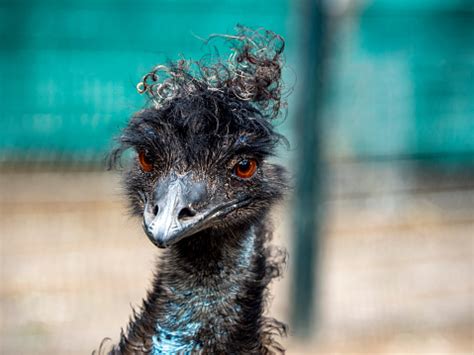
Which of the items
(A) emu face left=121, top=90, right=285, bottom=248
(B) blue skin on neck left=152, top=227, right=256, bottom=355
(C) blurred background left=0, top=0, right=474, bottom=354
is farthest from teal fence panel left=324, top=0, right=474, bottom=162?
(B) blue skin on neck left=152, top=227, right=256, bottom=355

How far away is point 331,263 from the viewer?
21.5ft

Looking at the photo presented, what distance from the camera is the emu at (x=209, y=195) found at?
7.84ft

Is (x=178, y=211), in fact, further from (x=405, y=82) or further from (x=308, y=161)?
(x=405, y=82)

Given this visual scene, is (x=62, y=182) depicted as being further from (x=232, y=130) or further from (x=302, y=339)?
(x=232, y=130)

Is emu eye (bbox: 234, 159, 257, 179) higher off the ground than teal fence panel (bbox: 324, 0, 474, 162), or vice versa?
teal fence panel (bbox: 324, 0, 474, 162)

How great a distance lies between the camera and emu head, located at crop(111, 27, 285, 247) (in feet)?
7.62

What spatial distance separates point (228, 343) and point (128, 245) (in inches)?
154

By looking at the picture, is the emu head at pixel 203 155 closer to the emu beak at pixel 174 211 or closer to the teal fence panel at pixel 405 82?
the emu beak at pixel 174 211

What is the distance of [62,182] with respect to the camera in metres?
6.42

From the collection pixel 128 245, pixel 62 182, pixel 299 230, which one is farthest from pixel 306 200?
pixel 62 182

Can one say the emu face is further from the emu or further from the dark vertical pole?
the dark vertical pole

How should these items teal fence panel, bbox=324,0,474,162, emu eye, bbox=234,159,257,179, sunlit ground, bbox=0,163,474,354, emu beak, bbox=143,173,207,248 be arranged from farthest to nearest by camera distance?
1. teal fence panel, bbox=324,0,474,162
2. sunlit ground, bbox=0,163,474,354
3. emu eye, bbox=234,159,257,179
4. emu beak, bbox=143,173,207,248

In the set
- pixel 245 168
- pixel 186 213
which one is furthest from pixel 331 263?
pixel 186 213

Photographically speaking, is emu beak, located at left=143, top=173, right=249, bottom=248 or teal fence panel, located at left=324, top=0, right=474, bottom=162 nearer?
emu beak, located at left=143, top=173, right=249, bottom=248
